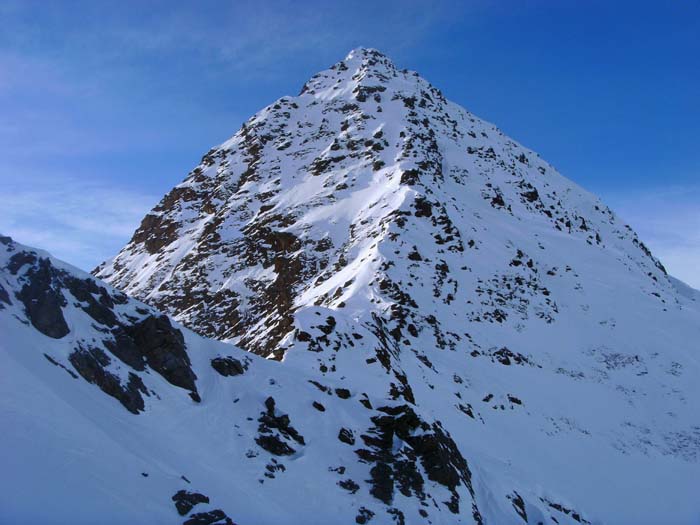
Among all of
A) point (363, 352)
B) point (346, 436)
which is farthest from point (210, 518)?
point (363, 352)

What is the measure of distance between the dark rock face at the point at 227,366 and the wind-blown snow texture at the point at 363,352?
0.10 m

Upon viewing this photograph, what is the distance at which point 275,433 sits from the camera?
24297mm

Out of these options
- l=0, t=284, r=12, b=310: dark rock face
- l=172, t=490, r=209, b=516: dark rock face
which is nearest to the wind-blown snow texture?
l=172, t=490, r=209, b=516: dark rock face

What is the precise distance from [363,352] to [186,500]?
19313 millimetres

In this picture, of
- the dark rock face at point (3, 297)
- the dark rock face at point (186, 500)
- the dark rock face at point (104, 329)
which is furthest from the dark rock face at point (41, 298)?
the dark rock face at point (186, 500)

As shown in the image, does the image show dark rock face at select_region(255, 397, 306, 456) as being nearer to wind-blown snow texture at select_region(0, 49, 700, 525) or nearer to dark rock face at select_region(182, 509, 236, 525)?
wind-blown snow texture at select_region(0, 49, 700, 525)

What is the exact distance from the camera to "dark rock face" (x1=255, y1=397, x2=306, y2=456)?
928 inches

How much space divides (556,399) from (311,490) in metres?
27.7

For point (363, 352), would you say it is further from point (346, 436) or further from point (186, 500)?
point (186, 500)

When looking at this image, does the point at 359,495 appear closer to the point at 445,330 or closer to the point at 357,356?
the point at 357,356

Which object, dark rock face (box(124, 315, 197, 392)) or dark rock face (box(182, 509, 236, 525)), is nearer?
dark rock face (box(182, 509, 236, 525))

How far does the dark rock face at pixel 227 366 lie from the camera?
1059 inches

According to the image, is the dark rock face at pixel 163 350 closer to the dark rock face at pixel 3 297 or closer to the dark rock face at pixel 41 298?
the dark rock face at pixel 41 298

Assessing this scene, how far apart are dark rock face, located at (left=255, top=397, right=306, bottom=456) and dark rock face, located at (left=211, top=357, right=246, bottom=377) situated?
2287 millimetres
